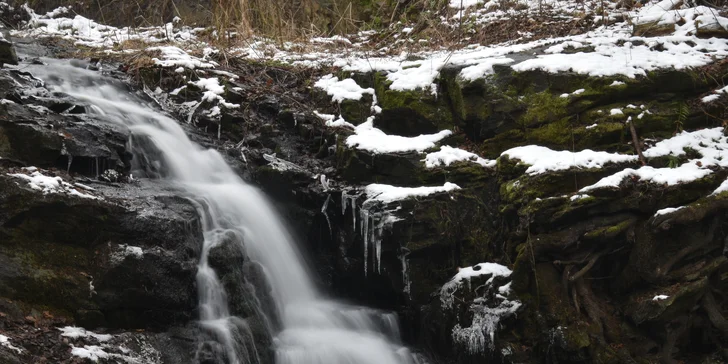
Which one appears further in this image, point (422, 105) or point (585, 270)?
point (422, 105)

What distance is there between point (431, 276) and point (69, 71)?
17.6 feet

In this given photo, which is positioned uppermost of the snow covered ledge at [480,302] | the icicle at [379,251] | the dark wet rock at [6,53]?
the dark wet rock at [6,53]

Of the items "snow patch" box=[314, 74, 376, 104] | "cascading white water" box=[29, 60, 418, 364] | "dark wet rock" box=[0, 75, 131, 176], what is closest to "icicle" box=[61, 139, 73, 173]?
"dark wet rock" box=[0, 75, 131, 176]

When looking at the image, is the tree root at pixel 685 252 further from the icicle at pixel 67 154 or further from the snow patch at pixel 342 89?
the icicle at pixel 67 154

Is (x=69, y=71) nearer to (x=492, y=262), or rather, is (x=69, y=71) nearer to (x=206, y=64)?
(x=206, y=64)

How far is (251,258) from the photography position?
5703 mm

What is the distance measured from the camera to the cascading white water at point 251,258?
4.93m

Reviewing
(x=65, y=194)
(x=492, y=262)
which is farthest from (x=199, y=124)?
(x=492, y=262)

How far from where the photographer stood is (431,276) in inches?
A: 223

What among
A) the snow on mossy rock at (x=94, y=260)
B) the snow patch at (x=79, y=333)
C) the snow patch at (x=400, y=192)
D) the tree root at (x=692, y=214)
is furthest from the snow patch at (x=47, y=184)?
the tree root at (x=692, y=214)

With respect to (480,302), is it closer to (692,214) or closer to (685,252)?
(685,252)

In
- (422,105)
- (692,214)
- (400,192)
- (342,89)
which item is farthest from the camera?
(342,89)

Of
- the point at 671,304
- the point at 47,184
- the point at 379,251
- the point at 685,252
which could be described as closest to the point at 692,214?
the point at 685,252

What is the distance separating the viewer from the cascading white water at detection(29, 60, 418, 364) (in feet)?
16.2
